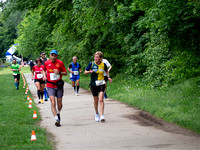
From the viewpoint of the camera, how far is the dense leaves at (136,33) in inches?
402

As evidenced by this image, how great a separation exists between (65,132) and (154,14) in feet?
14.5

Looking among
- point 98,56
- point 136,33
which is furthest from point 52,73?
point 136,33

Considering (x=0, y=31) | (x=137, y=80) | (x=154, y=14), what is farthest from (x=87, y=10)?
(x=0, y=31)

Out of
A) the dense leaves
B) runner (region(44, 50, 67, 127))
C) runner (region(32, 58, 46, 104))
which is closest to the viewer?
runner (region(44, 50, 67, 127))

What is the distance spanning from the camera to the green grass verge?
9.20 metres

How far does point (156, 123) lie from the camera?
9.34 m

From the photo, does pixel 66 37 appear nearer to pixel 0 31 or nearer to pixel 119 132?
pixel 119 132

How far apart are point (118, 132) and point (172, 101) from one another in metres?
3.80

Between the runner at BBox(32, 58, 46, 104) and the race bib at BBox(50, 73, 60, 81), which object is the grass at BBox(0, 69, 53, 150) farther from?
the runner at BBox(32, 58, 46, 104)

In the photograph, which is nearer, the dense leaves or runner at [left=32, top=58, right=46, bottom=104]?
the dense leaves

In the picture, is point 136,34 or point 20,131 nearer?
point 20,131

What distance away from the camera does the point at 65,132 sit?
8336mm

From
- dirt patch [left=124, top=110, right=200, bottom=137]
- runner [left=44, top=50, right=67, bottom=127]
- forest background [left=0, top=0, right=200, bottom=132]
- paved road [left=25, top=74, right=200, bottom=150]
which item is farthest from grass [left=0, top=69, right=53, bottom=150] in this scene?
forest background [left=0, top=0, right=200, bottom=132]

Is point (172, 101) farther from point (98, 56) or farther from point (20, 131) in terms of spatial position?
point (20, 131)
